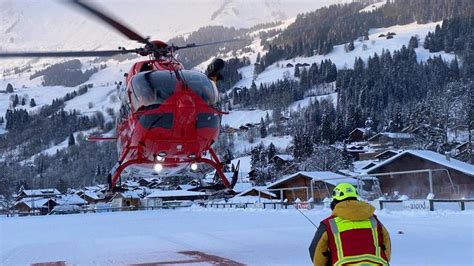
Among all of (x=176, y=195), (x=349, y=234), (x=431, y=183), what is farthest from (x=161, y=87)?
(x=176, y=195)

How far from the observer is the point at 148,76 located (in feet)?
44.2

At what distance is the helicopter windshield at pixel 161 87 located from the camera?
13.2 m

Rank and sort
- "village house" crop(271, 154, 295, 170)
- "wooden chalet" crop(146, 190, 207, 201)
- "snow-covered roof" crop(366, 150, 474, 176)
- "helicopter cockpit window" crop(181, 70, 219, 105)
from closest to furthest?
1. "helicopter cockpit window" crop(181, 70, 219, 105)
2. "snow-covered roof" crop(366, 150, 474, 176)
3. "wooden chalet" crop(146, 190, 207, 201)
4. "village house" crop(271, 154, 295, 170)

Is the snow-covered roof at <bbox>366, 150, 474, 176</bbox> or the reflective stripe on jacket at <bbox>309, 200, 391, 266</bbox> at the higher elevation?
the snow-covered roof at <bbox>366, 150, 474, 176</bbox>

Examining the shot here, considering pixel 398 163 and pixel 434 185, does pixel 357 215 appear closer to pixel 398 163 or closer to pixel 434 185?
pixel 434 185

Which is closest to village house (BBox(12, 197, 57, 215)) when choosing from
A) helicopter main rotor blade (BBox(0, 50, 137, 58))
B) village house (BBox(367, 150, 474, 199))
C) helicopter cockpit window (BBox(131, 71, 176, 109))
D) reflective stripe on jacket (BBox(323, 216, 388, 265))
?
village house (BBox(367, 150, 474, 199))

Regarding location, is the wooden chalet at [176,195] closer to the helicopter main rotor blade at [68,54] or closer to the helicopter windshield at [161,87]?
the helicopter windshield at [161,87]

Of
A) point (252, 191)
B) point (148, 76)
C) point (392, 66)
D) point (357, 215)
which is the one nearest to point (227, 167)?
point (148, 76)

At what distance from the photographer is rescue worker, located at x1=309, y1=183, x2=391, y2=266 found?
4645mm

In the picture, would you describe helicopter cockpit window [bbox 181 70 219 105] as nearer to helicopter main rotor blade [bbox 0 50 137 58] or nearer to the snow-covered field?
helicopter main rotor blade [bbox 0 50 137 58]

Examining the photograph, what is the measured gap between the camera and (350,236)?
466 centimetres

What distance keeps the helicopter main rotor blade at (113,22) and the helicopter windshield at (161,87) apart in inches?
36.9

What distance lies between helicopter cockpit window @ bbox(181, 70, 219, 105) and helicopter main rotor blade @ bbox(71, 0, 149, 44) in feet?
4.63

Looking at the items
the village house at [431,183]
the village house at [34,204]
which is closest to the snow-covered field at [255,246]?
the village house at [431,183]
